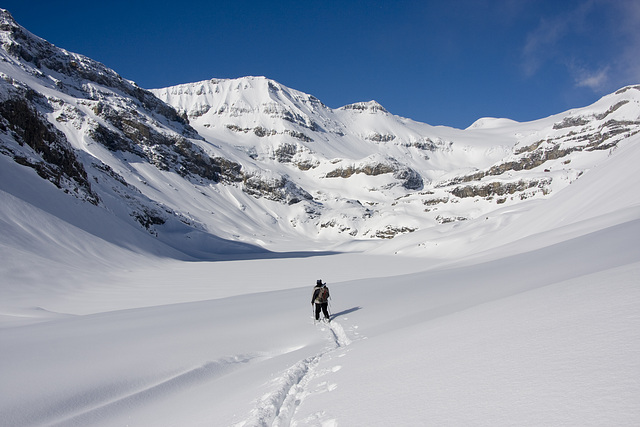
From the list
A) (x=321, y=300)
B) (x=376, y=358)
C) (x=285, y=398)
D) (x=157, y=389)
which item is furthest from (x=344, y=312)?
(x=285, y=398)

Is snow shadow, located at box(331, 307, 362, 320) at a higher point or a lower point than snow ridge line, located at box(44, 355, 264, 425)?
higher

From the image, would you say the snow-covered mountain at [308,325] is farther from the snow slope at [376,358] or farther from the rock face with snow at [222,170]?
the rock face with snow at [222,170]

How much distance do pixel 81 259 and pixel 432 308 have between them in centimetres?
2255

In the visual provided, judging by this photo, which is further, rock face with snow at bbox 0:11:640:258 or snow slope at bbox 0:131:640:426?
rock face with snow at bbox 0:11:640:258

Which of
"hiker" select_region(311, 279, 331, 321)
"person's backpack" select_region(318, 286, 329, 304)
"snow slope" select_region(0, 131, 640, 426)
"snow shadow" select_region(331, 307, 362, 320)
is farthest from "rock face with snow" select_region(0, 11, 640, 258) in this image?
"snow slope" select_region(0, 131, 640, 426)

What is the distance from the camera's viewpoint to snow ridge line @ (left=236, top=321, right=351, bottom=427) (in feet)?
11.7

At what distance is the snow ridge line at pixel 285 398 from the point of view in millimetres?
3562

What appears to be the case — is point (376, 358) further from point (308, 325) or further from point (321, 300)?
point (321, 300)

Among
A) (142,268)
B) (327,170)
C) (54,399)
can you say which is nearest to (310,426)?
A: (54,399)

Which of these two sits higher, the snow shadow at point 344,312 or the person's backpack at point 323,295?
the person's backpack at point 323,295

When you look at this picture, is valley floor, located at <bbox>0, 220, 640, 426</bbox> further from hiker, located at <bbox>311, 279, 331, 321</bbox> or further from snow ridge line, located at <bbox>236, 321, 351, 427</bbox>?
hiker, located at <bbox>311, 279, 331, 321</bbox>

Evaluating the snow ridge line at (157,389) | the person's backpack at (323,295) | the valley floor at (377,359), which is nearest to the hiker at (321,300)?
the person's backpack at (323,295)

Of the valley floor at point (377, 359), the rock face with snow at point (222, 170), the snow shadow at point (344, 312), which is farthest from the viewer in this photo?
the rock face with snow at point (222, 170)

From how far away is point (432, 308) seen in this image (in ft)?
24.1
